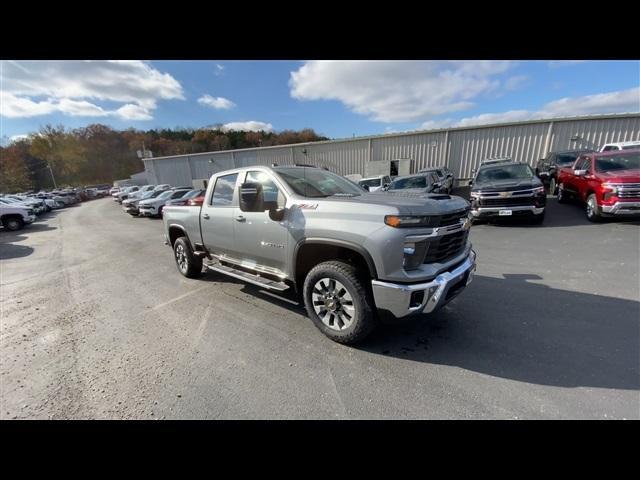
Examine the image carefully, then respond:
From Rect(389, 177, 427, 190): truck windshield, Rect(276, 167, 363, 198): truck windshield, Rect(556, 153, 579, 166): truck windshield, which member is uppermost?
Rect(556, 153, 579, 166): truck windshield

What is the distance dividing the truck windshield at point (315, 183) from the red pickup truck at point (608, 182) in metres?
7.30

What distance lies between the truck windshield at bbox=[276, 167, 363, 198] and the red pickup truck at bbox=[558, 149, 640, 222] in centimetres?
730

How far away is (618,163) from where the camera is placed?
727 cm

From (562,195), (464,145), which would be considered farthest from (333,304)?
(464,145)

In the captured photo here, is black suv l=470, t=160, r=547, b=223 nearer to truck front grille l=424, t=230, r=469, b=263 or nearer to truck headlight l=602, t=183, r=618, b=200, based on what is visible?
truck headlight l=602, t=183, r=618, b=200

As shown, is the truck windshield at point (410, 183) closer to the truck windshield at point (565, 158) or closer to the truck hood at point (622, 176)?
the truck hood at point (622, 176)

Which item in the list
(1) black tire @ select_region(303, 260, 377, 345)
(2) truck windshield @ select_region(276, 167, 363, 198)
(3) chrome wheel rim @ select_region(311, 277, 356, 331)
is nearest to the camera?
(1) black tire @ select_region(303, 260, 377, 345)

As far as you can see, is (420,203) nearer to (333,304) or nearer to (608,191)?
(333,304)

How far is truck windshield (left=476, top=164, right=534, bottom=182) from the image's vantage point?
8195 mm

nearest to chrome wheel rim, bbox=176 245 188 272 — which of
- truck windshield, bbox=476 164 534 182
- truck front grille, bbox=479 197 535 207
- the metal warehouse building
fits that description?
truck front grille, bbox=479 197 535 207

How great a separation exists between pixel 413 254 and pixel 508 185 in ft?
22.7
